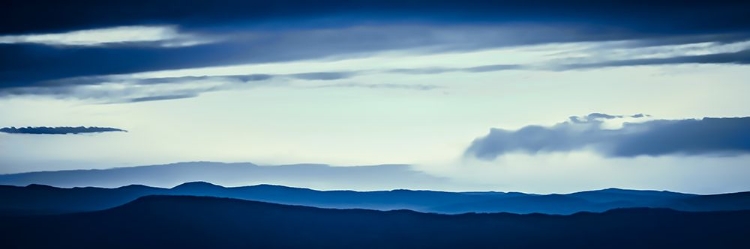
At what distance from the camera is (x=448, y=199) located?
49.9 feet

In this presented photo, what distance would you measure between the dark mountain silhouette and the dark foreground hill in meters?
0.32

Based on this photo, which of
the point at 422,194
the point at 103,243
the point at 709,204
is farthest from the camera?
the point at 103,243

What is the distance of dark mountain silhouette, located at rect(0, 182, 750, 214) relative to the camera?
15148 millimetres

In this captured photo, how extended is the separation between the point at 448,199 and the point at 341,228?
2773mm

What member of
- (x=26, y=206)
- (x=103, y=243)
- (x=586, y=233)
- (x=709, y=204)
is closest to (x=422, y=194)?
(x=586, y=233)

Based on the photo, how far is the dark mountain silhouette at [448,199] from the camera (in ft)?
49.7

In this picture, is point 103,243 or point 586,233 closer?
point 586,233

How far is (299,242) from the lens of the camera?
17.2 meters

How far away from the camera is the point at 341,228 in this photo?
56.6ft

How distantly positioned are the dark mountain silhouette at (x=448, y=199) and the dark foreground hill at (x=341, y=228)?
0.32 metres

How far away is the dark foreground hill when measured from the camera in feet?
54.2

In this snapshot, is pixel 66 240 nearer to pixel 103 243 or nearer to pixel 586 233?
pixel 103 243

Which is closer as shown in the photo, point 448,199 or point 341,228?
point 448,199

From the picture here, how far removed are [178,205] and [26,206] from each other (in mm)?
2721
